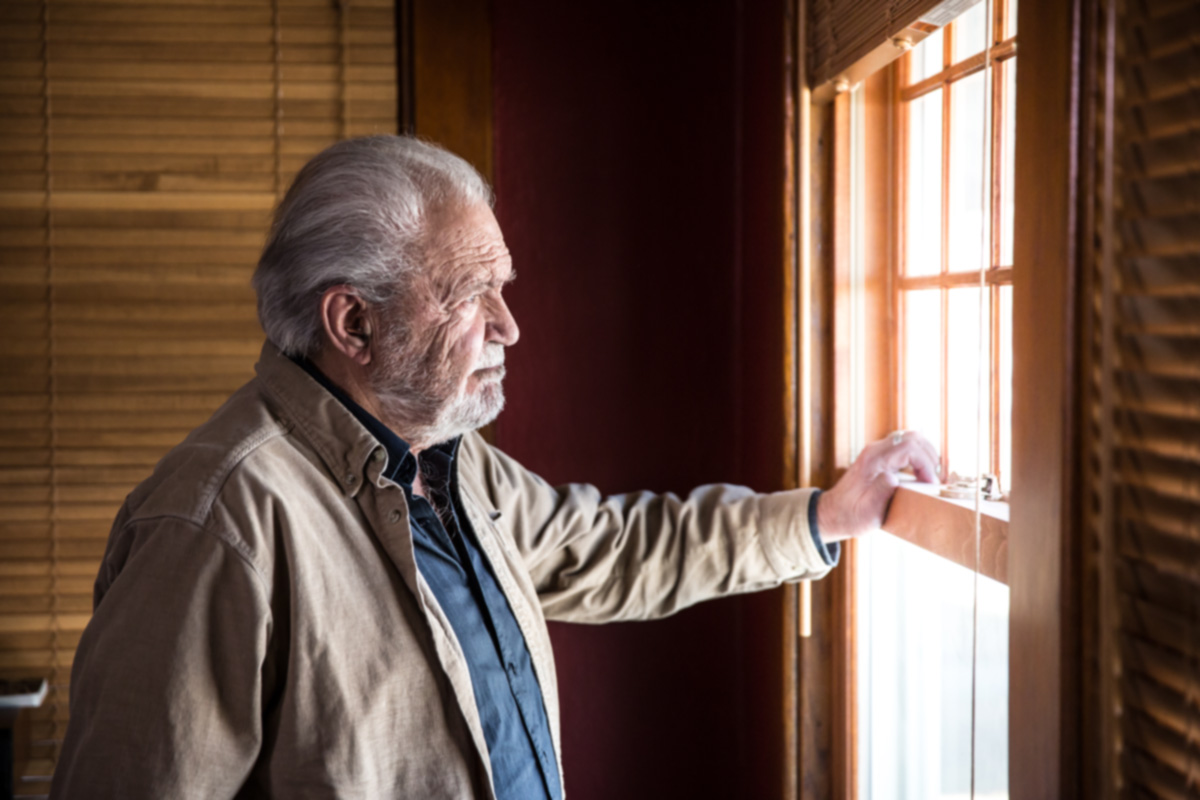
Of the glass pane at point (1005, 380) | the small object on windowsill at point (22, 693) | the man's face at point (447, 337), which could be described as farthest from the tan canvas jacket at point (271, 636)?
the small object on windowsill at point (22, 693)

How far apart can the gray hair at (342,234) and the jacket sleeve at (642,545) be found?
1.41 feet

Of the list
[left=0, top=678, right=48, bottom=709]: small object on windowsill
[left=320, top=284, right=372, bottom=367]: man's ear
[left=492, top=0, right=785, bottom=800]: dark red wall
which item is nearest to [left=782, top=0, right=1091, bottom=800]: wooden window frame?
[left=320, top=284, right=372, bottom=367]: man's ear

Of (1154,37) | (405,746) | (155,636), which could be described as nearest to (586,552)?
(405,746)

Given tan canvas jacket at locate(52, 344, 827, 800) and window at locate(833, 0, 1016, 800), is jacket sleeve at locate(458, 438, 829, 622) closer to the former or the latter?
window at locate(833, 0, 1016, 800)

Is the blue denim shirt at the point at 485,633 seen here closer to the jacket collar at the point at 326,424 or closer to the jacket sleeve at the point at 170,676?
the jacket collar at the point at 326,424

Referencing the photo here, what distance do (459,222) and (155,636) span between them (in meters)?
0.65

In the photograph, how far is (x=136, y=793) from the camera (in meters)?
0.99

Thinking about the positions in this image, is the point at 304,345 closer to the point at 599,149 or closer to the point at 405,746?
the point at 405,746

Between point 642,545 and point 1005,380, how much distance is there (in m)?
0.70

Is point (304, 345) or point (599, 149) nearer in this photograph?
point (304, 345)

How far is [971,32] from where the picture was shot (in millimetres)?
1217

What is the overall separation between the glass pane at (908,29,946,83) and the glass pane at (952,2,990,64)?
0.11 feet

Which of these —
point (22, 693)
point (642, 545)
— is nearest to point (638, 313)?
point (642, 545)

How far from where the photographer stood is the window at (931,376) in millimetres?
1147
